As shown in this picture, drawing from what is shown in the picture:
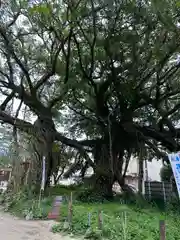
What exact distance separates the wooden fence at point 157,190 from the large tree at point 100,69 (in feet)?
7.17

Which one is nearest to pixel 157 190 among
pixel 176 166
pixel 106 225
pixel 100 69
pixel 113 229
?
pixel 100 69

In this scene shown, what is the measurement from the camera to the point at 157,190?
1479 cm

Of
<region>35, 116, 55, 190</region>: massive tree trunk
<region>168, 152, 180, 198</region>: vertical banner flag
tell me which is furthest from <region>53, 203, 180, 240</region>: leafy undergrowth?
<region>35, 116, 55, 190</region>: massive tree trunk

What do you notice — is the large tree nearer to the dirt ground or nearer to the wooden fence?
the wooden fence

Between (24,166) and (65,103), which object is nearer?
(24,166)

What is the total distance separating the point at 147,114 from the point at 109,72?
3.49 metres

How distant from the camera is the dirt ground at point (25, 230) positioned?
247 inches

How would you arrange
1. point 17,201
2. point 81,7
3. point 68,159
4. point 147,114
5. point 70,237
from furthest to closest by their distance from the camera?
1. point 68,159
2. point 147,114
3. point 17,201
4. point 81,7
5. point 70,237

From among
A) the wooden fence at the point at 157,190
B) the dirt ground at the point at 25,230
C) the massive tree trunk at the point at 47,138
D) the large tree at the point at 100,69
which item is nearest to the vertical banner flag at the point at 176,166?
the dirt ground at the point at 25,230

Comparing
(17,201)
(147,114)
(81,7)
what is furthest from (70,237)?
(147,114)

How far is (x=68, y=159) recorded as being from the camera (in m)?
17.7

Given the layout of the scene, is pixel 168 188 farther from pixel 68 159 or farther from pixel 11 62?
pixel 11 62

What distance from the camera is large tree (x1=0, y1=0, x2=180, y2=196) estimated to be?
8.88 m

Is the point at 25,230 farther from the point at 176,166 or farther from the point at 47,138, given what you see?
the point at 47,138
